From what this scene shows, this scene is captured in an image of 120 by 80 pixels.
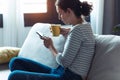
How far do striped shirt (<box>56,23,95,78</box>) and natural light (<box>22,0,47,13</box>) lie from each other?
1.37 m

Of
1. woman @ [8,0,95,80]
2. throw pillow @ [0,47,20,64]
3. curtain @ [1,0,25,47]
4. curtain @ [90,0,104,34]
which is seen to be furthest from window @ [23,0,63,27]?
woman @ [8,0,95,80]

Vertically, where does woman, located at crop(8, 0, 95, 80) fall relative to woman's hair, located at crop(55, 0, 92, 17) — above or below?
below

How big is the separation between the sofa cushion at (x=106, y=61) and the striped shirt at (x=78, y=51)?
0.06 m

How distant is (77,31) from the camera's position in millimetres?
1661

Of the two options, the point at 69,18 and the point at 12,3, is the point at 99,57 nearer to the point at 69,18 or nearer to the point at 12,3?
the point at 69,18

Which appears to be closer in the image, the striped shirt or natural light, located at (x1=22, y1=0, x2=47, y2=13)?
the striped shirt

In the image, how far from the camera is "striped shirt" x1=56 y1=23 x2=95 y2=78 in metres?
1.66

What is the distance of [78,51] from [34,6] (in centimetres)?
145

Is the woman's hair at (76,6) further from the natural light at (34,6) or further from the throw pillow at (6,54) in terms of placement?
the natural light at (34,6)

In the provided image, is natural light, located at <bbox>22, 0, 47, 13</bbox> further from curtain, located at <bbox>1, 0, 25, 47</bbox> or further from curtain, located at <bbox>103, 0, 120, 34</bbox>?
curtain, located at <bbox>103, 0, 120, 34</bbox>

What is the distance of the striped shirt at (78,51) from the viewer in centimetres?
166

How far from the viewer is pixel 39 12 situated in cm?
305

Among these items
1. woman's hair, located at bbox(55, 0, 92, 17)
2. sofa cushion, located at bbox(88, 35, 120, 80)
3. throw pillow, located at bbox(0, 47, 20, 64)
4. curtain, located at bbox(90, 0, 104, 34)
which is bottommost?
throw pillow, located at bbox(0, 47, 20, 64)

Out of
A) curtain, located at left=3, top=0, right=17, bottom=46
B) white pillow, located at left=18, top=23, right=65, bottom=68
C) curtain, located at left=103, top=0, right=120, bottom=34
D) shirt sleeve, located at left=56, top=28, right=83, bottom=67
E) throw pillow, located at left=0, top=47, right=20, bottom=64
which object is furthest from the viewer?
curtain, located at left=103, top=0, right=120, bottom=34
